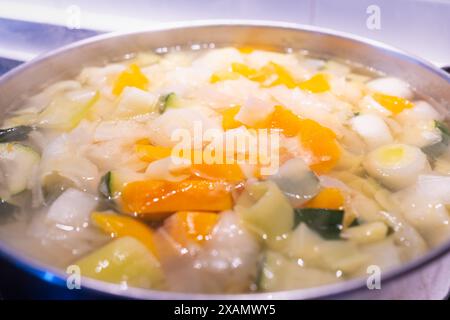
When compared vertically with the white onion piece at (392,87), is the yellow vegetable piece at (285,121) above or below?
above

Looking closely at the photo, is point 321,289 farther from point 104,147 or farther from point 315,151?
point 104,147

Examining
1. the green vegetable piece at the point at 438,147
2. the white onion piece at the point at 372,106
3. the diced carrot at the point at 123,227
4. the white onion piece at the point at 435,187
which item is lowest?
the green vegetable piece at the point at 438,147

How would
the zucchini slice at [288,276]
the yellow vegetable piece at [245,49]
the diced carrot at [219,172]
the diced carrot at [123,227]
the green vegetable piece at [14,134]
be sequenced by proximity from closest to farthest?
the zucchini slice at [288,276], the diced carrot at [123,227], the diced carrot at [219,172], the green vegetable piece at [14,134], the yellow vegetable piece at [245,49]

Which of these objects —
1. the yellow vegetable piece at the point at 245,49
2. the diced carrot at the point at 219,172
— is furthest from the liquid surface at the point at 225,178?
the yellow vegetable piece at the point at 245,49

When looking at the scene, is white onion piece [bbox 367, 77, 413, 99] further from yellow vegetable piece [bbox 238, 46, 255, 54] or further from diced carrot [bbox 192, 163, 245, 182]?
diced carrot [bbox 192, 163, 245, 182]

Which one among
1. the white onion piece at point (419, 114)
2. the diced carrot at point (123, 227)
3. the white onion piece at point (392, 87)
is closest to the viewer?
the diced carrot at point (123, 227)

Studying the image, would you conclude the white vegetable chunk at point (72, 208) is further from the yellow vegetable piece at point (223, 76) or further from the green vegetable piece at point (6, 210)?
the yellow vegetable piece at point (223, 76)
